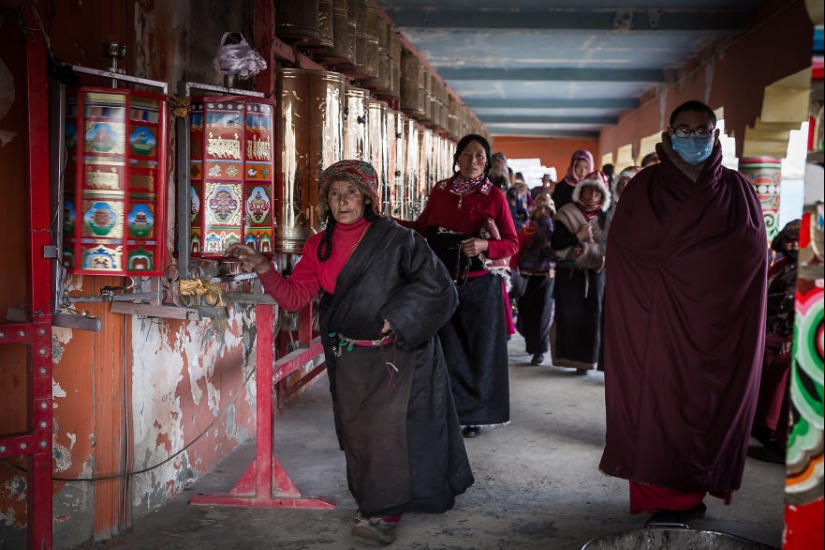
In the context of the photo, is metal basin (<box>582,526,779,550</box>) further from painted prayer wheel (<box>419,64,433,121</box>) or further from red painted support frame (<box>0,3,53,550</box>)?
painted prayer wheel (<box>419,64,433,121</box>)

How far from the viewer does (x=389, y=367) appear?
10.0ft

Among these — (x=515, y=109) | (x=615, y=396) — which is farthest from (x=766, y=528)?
(x=515, y=109)

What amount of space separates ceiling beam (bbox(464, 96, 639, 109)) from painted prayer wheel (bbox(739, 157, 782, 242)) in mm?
6448

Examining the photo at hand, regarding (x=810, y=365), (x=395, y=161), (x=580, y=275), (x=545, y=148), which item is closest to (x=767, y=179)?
(x=580, y=275)

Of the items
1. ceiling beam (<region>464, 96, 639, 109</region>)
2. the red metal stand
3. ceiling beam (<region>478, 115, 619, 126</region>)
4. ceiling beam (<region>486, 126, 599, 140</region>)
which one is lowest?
the red metal stand

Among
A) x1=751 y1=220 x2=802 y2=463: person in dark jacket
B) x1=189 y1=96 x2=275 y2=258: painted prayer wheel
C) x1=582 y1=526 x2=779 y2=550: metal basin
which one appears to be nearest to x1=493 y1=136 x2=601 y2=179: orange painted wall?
x1=751 y1=220 x2=802 y2=463: person in dark jacket

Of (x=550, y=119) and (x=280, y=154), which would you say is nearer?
(x=280, y=154)

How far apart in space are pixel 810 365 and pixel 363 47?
4671mm

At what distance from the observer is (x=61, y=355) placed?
289 centimetres

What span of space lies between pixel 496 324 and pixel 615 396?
1.24 metres

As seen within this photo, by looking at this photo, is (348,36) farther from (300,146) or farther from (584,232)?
(584,232)

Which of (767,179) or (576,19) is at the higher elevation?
(576,19)

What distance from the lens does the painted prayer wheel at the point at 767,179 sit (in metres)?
7.59

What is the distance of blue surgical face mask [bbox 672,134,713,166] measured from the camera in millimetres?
3219
